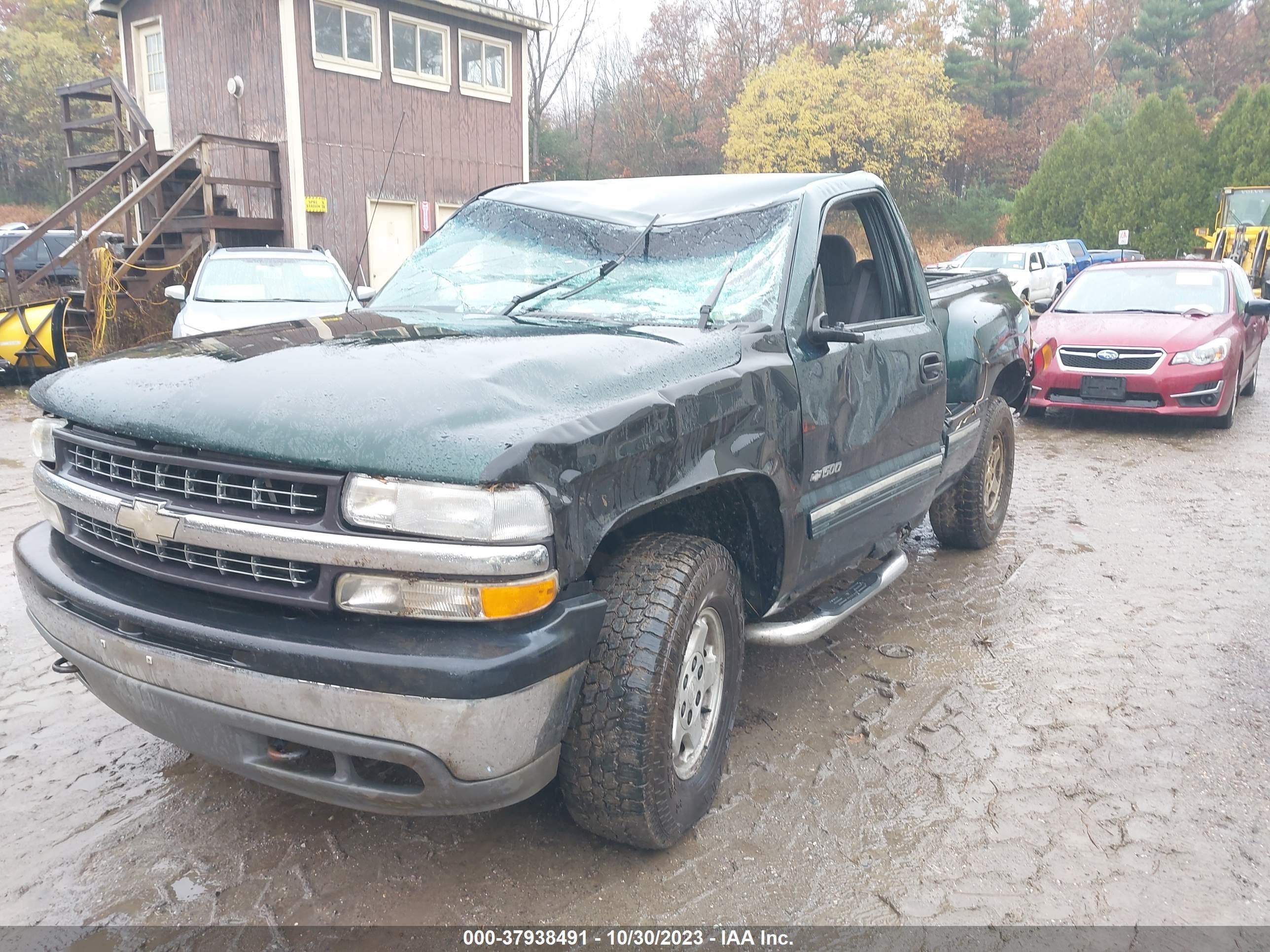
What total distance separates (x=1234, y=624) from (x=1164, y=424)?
20.3ft

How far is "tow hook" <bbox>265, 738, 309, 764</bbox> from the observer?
94.3 inches

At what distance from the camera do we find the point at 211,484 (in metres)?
2.40

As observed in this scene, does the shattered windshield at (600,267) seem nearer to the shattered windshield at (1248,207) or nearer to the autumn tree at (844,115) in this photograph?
the shattered windshield at (1248,207)

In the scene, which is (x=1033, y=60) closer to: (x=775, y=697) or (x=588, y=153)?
(x=588, y=153)

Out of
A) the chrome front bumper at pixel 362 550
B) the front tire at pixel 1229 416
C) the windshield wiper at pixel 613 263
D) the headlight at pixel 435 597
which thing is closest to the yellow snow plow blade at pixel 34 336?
the windshield wiper at pixel 613 263

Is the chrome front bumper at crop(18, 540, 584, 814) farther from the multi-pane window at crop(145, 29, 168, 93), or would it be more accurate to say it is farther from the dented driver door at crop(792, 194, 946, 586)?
the multi-pane window at crop(145, 29, 168, 93)

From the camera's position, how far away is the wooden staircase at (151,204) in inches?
527

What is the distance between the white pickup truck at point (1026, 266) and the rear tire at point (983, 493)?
1639 cm

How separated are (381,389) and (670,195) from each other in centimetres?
187

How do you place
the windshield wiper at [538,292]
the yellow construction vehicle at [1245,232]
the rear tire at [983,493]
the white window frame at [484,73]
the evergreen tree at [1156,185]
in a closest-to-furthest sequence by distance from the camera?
the windshield wiper at [538,292] → the rear tire at [983,493] → the white window frame at [484,73] → the yellow construction vehicle at [1245,232] → the evergreen tree at [1156,185]

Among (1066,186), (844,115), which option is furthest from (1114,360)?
(844,115)

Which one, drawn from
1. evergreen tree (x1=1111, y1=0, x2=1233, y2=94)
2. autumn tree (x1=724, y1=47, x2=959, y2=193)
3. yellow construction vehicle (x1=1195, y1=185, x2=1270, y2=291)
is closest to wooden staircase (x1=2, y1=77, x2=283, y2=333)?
yellow construction vehicle (x1=1195, y1=185, x2=1270, y2=291)

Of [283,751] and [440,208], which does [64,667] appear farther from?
[440,208]

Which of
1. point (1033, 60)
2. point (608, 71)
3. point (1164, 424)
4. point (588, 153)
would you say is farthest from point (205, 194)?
point (1033, 60)
